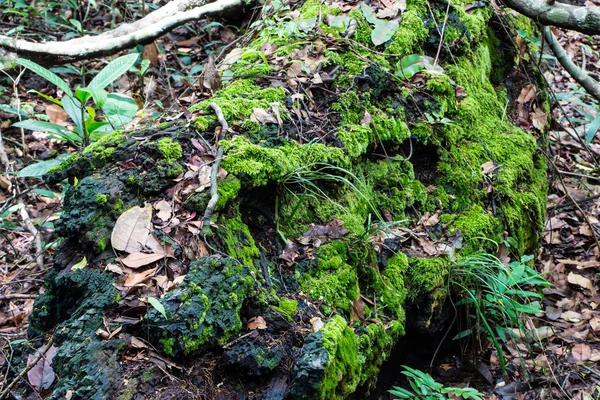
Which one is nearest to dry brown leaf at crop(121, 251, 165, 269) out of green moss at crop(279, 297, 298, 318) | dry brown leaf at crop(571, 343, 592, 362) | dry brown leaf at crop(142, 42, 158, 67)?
green moss at crop(279, 297, 298, 318)

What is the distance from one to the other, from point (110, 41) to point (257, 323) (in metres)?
3.50

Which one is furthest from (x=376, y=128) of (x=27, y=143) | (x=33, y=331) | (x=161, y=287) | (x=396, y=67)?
(x=27, y=143)

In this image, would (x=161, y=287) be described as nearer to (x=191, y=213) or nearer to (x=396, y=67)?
(x=191, y=213)

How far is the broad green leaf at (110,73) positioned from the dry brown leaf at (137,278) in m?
1.43

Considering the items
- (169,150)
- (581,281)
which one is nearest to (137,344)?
(169,150)

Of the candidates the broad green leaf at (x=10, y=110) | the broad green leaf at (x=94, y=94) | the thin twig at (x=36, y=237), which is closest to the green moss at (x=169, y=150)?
the broad green leaf at (x=94, y=94)

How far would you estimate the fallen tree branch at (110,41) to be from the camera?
15.7 feet

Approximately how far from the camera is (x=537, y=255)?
4.27 metres

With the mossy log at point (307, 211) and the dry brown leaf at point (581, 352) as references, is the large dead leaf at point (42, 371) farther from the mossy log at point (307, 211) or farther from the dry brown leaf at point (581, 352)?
the dry brown leaf at point (581, 352)

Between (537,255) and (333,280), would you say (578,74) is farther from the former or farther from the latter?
(333,280)

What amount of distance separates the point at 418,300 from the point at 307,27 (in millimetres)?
1939

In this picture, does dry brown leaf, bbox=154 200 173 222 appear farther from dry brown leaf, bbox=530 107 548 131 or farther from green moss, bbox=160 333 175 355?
dry brown leaf, bbox=530 107 548 131

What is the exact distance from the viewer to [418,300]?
3.04m

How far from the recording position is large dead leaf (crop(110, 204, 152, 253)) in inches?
92.7
